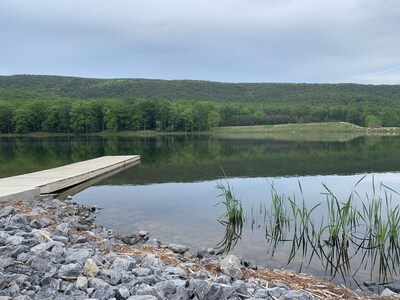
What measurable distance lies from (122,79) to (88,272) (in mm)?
139024

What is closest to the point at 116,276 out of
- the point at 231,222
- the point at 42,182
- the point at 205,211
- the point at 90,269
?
the point at 90,269

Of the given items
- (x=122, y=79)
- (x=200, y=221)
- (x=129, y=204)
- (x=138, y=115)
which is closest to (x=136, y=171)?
(x=129, y=204)

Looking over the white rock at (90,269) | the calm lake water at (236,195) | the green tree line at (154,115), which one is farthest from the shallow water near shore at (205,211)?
the green tree line at (154,115)

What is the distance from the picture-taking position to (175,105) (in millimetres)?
91062

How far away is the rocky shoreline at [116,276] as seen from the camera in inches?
162

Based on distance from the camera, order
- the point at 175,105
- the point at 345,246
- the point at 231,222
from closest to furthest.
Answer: the point at 345,246, the point at 231,222, the point at 175,105

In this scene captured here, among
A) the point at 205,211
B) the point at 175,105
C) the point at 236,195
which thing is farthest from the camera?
the point at 175,105

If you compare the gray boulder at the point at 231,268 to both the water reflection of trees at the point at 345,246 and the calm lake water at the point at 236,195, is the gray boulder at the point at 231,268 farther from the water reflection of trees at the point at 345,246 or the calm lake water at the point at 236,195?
the water reflection of trees at the point at 345,246

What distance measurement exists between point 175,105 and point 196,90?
37.0 meters

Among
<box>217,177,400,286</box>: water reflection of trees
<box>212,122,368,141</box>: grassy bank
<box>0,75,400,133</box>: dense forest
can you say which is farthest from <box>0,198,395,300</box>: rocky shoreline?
<box>212,122,368,141</box>: grassy bank

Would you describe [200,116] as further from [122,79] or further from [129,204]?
[129,204]

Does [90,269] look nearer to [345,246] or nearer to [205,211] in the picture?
[345,246]

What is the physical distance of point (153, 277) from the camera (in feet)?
15.2

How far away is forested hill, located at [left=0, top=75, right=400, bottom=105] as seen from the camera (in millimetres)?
114444
